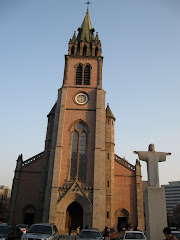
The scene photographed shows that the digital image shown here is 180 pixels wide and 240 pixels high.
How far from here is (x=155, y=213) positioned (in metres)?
8.62

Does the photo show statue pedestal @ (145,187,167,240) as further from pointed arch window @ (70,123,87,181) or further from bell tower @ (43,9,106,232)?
pointed arch window @ (70,123,87,181)

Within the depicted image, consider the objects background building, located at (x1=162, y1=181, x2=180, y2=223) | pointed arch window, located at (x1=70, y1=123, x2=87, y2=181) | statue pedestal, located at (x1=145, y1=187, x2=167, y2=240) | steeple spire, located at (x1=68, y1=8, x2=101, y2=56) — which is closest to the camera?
statue pedestal, located at (x1=145, y1=187, x2=167, y2=240)

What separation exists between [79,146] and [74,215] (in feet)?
27.8

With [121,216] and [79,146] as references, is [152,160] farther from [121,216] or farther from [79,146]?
[121,216]

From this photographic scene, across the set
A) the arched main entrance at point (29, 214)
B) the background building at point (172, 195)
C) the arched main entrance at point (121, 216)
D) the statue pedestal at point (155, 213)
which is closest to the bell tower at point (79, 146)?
the arched main entrance at point (29, 214)

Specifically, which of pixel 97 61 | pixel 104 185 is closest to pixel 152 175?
pixel 104 185

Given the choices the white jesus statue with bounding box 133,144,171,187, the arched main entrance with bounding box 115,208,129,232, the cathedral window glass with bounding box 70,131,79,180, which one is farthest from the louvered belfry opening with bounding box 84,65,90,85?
the white jesus statue with bounding box 133,144,171,187

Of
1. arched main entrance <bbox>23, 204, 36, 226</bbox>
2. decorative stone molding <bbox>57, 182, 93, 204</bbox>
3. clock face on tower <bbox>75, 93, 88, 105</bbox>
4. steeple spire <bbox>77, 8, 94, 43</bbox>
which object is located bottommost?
arched main entrance <bbox>23, 204, 36, 226</bbox>

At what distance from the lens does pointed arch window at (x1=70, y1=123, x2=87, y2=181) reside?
29.5 meters

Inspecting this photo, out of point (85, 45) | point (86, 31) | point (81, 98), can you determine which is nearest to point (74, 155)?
point (81, 98)

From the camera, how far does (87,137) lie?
31516 mm

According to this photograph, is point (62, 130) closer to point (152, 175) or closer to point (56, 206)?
point (56, 206)

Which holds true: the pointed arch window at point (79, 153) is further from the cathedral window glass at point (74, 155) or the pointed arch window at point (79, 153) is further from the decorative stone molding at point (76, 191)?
the decorative stone molding at point (76, 191)

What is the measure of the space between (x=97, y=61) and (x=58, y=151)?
15824mm
